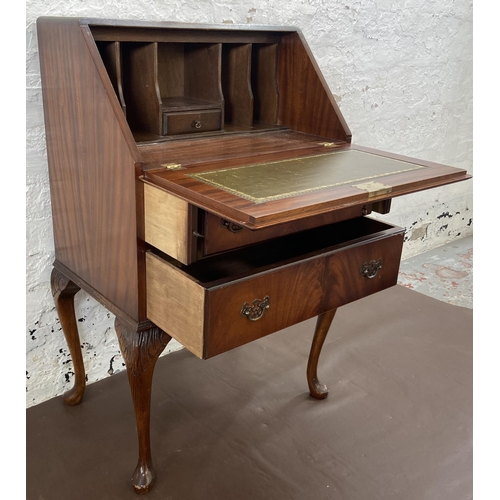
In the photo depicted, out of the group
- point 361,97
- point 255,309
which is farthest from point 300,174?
point 361,97

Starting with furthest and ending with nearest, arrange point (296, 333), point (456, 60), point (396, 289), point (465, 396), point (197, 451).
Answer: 1. point (456, 60)
2. point (396, 289)
3. point (296, 333)
4. point (465, 396)
5. point (197, 451)

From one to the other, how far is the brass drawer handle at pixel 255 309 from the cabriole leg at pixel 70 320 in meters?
0.71

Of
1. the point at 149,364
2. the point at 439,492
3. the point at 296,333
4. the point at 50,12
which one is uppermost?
the point at 50,12

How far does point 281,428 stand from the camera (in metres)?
2.17

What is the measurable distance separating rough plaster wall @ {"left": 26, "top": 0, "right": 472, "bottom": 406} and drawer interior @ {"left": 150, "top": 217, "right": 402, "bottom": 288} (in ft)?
2.00

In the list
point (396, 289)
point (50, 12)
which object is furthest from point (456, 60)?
point (50, 12)

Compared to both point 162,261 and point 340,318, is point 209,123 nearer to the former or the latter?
point 162,261

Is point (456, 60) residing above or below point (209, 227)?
above

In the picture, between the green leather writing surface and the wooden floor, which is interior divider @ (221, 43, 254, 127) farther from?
the wooden floor

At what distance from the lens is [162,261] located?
5.06ft

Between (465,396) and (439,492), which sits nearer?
(439,492)

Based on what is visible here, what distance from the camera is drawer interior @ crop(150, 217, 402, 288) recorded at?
6.03ft

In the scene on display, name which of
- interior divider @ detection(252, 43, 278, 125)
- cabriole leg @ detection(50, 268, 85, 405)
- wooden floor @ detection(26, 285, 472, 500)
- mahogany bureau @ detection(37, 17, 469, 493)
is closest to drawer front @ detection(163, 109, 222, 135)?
mahogany bureau @ detection(37, 17, 469, 493)

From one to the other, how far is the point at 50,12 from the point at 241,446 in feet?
5.05
